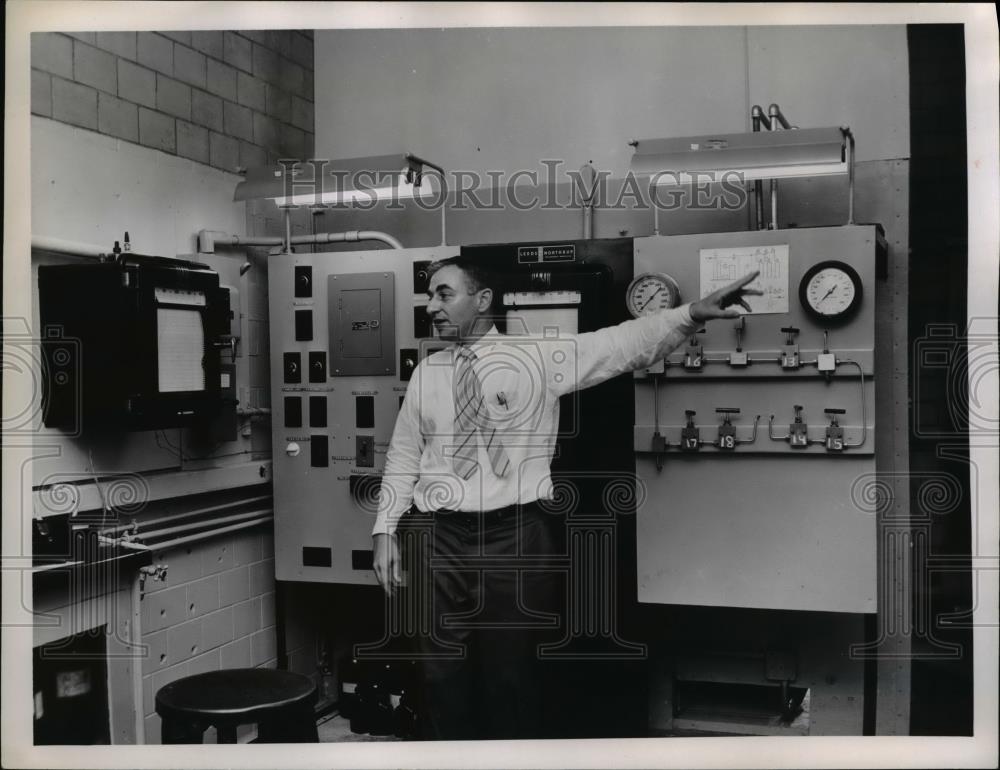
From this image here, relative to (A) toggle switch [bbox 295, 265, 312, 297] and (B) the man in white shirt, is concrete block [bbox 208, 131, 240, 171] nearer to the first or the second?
(A) toggle switch [bbox 295, 265, 312, 297]

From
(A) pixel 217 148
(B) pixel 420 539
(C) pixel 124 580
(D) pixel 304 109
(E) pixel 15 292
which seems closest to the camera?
(E) pixel 15 292

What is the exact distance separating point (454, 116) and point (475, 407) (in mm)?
1378

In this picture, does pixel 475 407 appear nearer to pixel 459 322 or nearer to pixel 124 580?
pixel 459 322

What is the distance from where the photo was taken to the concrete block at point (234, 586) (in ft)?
11.6

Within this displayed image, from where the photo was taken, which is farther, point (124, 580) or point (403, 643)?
point (403, 643)

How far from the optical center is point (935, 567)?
3098 millimetres

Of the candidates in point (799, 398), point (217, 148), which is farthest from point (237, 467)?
point (799, 398)

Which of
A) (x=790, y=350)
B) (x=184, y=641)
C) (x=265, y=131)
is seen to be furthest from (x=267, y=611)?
(x=790, y=350)

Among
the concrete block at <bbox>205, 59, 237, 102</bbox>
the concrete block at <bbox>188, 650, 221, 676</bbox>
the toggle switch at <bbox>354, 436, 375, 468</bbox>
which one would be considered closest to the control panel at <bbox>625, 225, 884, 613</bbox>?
the toggle switch at <bbox>354, 436, 375, 468</bbox>

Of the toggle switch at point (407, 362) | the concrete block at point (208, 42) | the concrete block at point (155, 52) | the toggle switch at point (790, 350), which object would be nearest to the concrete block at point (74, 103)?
the concrete block at point (155, 52)

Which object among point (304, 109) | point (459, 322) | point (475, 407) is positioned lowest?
point (475, 407)

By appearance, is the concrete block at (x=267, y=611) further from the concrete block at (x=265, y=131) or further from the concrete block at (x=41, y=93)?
the concrete block at (x=41, y=93)

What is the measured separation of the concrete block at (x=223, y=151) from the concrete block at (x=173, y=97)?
5.6 inches

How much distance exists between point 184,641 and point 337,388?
3.45ft
